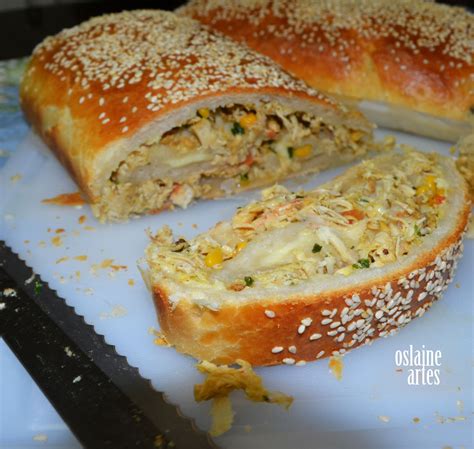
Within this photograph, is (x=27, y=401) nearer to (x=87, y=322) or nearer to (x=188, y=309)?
(x=87, y=322)

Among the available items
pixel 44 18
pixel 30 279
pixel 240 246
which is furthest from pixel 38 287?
pixel 44 18

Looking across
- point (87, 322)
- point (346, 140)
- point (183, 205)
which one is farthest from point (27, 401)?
point (346, 140)

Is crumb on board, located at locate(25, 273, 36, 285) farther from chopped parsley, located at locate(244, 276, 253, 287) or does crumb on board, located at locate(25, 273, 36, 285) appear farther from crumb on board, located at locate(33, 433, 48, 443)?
chopped parsley, located at locate(244, 276, 253, 287)

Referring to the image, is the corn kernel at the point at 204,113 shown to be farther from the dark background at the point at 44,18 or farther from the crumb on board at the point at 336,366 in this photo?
the dark background at the point at 44,18

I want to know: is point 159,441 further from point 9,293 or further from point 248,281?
point 9,293

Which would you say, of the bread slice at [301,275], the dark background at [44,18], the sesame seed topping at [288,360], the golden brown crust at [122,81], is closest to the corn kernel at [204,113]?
the golden brown crust at [122,81]

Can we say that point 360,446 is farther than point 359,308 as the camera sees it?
No
